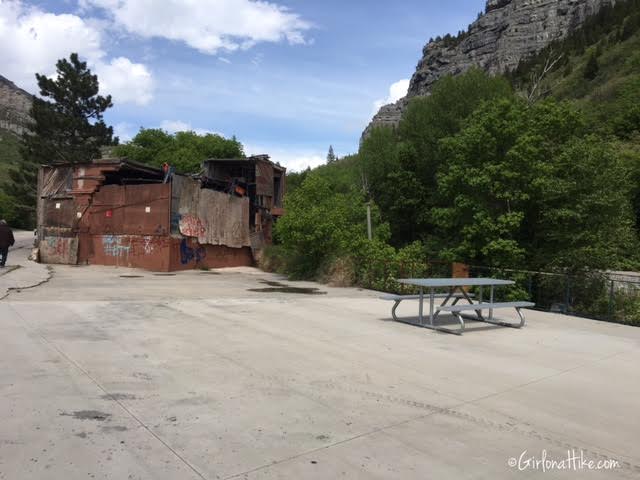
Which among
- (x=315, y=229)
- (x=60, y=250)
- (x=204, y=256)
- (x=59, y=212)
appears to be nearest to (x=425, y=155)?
(x=204, y=256)

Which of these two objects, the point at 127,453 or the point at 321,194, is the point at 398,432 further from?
the point at 321,194

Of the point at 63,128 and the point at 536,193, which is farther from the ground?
the point at 63,128

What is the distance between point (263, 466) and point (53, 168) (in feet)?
80.6

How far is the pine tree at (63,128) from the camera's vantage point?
42.9 metres

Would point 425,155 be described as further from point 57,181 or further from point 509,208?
point 57,181

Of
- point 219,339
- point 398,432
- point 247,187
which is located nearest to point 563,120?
point 247,187

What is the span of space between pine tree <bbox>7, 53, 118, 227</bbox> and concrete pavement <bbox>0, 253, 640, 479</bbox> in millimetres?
38448

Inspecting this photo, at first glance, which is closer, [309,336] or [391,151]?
[309,336]

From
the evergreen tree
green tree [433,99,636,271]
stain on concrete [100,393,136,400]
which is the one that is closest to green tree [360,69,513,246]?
green tree [433,99,636,271]

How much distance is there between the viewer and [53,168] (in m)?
24.2

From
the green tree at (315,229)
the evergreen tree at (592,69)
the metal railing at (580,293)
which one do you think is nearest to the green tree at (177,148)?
the green tree at (315,229)

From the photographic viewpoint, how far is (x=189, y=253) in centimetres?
2309

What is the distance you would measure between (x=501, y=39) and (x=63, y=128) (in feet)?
471

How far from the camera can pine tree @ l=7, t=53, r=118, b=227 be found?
42.9m
